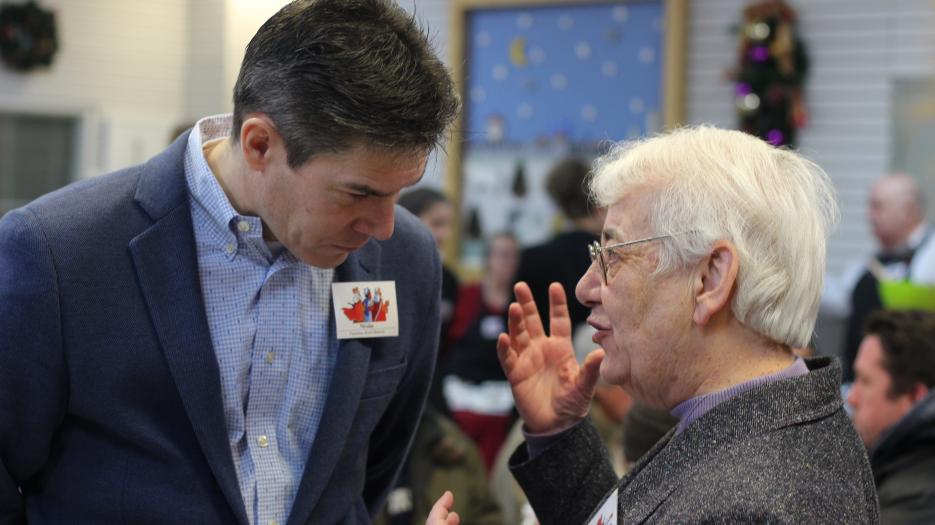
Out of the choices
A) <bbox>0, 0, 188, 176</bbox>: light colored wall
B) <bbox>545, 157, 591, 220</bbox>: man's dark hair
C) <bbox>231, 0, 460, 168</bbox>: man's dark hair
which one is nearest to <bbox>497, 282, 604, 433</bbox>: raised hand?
<bbox>231, 0, 460, 168</bbox>: man's dark hair

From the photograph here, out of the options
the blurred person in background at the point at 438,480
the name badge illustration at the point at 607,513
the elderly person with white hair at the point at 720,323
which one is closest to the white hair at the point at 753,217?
the elderly person with white hair at the point at 720,323

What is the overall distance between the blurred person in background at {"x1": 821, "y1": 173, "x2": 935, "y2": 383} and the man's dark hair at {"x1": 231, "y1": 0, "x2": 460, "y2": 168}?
4110 mm

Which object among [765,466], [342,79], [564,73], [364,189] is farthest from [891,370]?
[564,73]

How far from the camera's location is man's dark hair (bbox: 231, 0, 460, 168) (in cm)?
161

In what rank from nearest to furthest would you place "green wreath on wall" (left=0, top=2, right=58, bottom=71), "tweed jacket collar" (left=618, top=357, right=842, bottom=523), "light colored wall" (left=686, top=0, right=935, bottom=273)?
"tweed jacket collar" (left=618, top=357, right=842, bottom=523) < "green wreath on wall" (left=0, top=2, right=58, bottom=71) < "light colored wall" (left=686, top=0, right=935, bottom=273)

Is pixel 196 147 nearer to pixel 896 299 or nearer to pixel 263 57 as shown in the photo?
pixel 263 57

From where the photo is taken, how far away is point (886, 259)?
584 centimetres

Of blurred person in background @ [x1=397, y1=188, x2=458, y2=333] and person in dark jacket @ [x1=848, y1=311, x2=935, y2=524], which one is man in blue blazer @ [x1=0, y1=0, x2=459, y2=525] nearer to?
person in dark jacket @ [x1=848, y1=311, x2=935, y2=524]

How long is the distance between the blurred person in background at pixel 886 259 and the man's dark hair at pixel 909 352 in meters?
2.21

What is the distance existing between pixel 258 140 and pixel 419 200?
2717mm

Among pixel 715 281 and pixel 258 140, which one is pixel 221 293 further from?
pixel 715 281

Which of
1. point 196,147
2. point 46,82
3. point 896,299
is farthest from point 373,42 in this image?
point 46,82

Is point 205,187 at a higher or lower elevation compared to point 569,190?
higher

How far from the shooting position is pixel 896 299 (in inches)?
183
